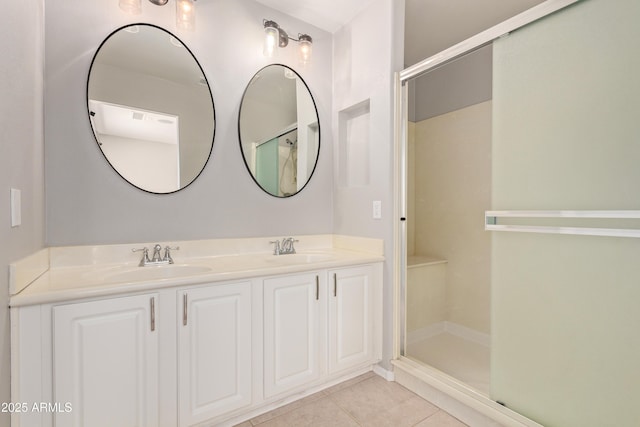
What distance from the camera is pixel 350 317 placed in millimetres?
1783

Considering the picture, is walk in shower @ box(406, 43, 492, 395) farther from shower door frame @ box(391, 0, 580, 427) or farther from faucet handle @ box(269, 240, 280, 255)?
faucet handle @ box(269, 240, 280, 255)

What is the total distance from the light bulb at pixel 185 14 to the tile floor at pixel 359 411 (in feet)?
7.15

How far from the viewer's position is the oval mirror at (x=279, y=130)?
6.48 feet

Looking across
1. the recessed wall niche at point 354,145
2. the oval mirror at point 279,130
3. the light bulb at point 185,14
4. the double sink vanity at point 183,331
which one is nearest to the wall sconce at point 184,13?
the light bulb at point 185,14

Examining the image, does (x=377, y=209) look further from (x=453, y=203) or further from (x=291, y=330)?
(x=291, y=330)

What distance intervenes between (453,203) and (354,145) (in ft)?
3.10

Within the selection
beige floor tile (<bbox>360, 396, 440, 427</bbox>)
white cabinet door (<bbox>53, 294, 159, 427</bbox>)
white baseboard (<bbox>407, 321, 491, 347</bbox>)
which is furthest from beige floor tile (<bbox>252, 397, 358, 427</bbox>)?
white baseboard (<bbox>407, 321, 491, 347</bbox>)

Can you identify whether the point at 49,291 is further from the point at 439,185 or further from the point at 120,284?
the point at 439,185

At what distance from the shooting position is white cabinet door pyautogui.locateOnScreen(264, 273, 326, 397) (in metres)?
1.48

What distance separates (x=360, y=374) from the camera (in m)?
1.90

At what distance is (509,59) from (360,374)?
1.97m

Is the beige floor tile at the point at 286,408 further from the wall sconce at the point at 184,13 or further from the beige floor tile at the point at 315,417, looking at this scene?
the wall sconce at the point at 184,13

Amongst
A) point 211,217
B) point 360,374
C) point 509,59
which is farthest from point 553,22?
point 360,374

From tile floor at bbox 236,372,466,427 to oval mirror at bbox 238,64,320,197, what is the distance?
132 centimetres
